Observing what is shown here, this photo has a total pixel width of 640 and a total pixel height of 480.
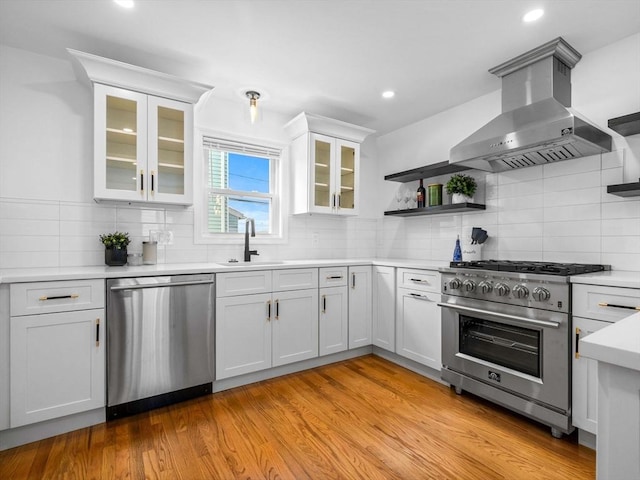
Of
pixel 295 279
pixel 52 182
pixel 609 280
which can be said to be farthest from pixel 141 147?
pixel 609 280

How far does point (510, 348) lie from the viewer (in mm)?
2270

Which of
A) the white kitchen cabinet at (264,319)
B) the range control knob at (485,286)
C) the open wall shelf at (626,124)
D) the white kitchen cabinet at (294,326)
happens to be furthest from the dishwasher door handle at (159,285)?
the open wall shelf at (626,124)

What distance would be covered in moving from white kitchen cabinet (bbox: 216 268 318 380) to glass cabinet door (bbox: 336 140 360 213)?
98 centimetres

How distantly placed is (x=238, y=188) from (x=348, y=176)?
3.87ft

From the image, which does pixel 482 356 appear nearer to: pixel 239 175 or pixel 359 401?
pixel 359 401

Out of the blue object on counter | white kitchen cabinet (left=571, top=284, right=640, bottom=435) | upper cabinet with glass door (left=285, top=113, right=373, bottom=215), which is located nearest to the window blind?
upper cabinet with glass door (left=285, top=113, right=373, bottom=215)

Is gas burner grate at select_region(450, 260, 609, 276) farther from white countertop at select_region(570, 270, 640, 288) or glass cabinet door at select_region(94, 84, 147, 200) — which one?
glass cabinet door at select_region(94, 84, 147, 200)

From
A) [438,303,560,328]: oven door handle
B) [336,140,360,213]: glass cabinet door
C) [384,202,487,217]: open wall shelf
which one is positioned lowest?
[438,303,560,328]: oven door handle

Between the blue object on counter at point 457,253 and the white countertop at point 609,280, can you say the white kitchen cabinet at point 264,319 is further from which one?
the white countertop at point 609,280

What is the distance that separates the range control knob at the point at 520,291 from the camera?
2.15 meters

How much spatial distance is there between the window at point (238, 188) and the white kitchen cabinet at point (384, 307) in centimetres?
116

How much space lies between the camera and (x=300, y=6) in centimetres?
197

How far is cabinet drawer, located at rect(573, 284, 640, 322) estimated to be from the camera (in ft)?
5.68

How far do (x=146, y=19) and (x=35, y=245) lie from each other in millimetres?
1761
